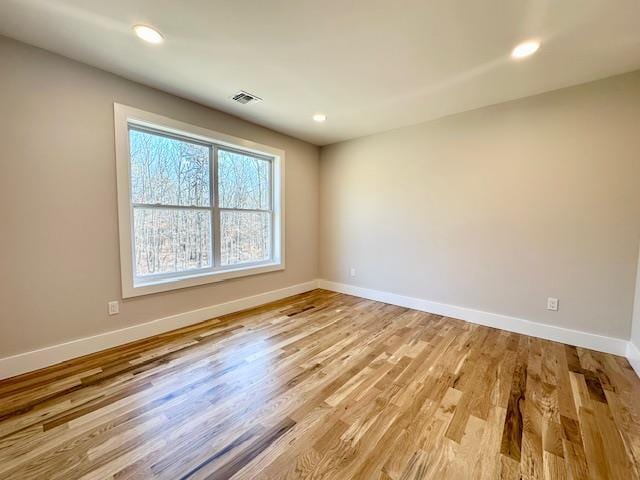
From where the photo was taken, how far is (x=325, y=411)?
1656mm

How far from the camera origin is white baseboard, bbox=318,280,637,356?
2459 millimetres

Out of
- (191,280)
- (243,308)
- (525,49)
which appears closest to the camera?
(525,49)

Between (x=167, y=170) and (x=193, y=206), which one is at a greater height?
(x=167, y=170)

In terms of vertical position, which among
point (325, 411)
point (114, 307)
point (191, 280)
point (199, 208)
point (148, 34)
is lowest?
point (325, 411)

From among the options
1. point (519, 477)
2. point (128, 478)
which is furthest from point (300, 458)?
point (519, 477)

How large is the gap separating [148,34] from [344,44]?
140 cm

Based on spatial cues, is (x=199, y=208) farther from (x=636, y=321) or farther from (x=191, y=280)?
(x=636, y=321)

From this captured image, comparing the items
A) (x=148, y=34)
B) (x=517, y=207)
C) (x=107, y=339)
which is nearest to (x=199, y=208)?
(x=107, y=339)

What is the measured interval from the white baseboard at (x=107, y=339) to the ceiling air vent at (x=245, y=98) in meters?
2.38

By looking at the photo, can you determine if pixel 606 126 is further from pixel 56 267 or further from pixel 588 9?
pixel 56 267

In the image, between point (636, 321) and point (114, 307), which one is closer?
point (636, 321)

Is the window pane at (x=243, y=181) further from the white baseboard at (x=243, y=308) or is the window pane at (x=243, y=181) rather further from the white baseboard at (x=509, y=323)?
the white baseboard at (x=509, y=323)

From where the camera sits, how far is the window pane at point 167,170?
105 inches

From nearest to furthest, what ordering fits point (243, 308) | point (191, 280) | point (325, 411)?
point (325, 411) → point (191, 280) → point (243, 308)
